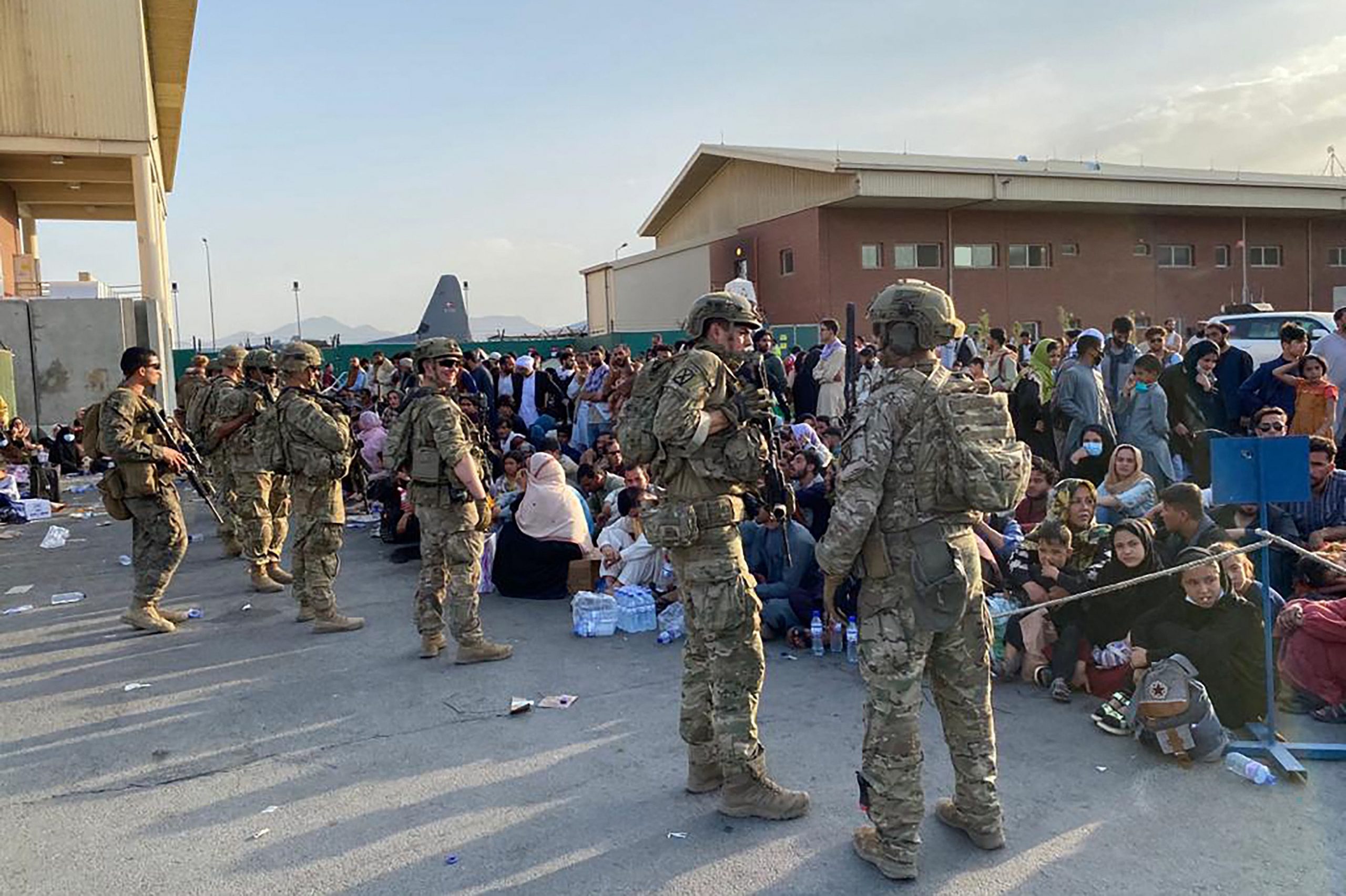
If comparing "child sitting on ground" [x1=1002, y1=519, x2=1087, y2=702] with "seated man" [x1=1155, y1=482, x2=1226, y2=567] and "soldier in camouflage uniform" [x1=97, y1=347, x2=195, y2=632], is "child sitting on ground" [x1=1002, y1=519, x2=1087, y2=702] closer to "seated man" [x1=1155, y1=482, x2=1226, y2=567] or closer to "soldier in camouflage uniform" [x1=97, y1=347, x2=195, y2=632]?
"seated man" [x1=1155, y1=482, x2=1226, y2=567]

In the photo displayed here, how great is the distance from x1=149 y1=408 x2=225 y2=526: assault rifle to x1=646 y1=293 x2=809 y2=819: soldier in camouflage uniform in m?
4.57

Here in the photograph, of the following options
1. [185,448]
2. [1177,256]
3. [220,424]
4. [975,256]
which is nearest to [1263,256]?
[1177,256]

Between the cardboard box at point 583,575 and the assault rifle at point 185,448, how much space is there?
2997 mm

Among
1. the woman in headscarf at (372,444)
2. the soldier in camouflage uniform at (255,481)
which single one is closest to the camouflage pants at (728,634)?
the soldier in camouflage uniform at (255,481)

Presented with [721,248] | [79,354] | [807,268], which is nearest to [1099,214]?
[807,268]

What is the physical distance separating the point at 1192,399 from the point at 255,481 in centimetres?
844

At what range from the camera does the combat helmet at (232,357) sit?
29.5ft

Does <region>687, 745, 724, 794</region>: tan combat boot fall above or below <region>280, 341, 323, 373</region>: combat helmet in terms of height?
below

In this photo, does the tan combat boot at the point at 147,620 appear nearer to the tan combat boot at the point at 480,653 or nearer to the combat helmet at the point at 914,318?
the tan combat boot at the point at 480,653

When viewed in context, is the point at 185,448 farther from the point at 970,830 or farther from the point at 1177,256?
the point at 1177,256

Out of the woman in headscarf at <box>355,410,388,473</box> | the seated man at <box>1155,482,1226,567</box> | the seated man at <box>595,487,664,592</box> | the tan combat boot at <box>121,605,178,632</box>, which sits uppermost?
the woman in headscarf at <box>355,410,388,473</box>

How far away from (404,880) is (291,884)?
1.35ft

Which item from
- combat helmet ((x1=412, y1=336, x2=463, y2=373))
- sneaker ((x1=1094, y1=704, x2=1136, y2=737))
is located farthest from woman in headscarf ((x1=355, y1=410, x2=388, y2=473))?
sneaker ((x1=1094, y1=704, x2=1136, y2=737))

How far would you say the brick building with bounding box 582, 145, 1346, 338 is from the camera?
25.8m
